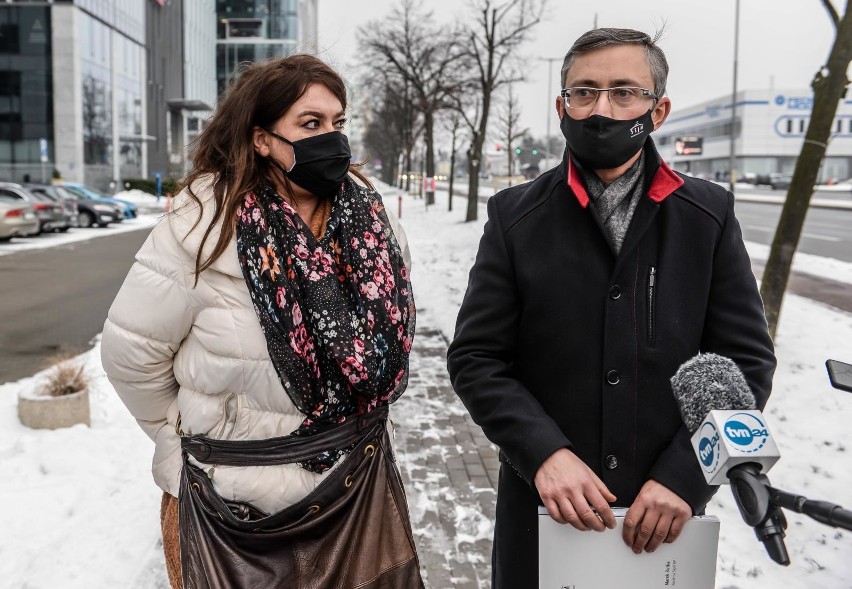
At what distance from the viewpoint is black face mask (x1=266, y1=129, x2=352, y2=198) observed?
7.91 ft

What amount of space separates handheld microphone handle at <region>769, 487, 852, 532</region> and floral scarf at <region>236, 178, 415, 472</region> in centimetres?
131

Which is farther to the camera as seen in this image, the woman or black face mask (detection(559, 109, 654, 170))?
the woman

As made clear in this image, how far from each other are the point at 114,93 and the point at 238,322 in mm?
50678

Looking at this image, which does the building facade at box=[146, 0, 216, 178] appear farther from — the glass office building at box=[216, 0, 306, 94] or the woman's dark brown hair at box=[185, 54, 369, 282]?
the woman's dark brown hair at box=[185, 54, 369, 282]

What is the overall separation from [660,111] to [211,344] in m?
1.40

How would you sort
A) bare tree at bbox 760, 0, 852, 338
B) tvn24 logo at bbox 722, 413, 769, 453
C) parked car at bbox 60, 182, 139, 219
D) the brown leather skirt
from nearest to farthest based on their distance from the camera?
tvn24 logo at bbox 722, 413, 769, 453
the brown leather skirt
bare tree at bbox 760, 0, 852, 338
parked car at bbox 60, 182, 139, 219

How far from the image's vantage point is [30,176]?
41594 millimetres

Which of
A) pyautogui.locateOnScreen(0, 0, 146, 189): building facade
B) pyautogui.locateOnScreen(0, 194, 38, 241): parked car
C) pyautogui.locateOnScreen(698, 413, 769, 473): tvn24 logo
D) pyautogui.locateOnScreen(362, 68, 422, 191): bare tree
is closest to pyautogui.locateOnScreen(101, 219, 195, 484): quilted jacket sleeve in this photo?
pyautogui.locateOnScreen(698, 413, 769, 473): tvn24 logo

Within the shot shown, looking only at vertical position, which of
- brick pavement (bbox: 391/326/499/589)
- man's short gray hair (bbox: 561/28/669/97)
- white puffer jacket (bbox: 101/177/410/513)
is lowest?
brick pavement (bbox: 391/326/499/589)

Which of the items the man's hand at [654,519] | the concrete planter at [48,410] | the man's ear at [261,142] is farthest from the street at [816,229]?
the man's hand at [654,519]

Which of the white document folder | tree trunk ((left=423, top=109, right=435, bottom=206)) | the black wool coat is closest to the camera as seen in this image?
the white document folder

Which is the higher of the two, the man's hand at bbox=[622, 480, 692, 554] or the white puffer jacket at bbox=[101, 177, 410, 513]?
the white puffer jacket at bbox=[101, 177, 410, 513]

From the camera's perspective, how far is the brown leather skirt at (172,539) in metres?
2.37

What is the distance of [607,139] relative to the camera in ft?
6.46
